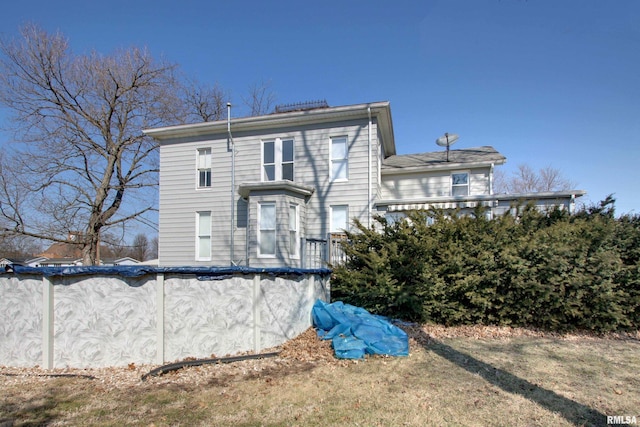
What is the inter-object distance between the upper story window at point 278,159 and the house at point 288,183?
4 centimetres

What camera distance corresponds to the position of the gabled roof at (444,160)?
13.5m

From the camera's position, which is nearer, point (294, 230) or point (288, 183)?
point (288, 183)

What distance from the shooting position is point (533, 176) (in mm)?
35250

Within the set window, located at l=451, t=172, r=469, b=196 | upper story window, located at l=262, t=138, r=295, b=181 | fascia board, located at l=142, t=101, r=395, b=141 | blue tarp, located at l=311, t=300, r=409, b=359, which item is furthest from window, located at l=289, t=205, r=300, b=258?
window, located at l=451, t=172, r=469, b=196

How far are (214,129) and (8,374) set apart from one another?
34.2ft

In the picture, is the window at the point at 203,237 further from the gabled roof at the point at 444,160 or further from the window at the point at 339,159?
the gabled roof at the point at 444,160

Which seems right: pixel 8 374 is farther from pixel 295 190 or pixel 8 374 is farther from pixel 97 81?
pixel 97 81

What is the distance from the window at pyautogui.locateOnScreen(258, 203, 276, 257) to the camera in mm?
11977

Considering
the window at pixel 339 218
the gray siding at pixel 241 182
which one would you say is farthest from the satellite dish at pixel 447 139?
the window at pixel 339 218

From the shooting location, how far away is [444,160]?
14.4 m

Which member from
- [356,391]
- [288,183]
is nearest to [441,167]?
[288,183]

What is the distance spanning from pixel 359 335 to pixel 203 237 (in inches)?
372

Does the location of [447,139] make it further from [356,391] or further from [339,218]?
[356,391]

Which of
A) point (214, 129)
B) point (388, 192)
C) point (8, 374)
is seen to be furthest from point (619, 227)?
point (214, 129)
